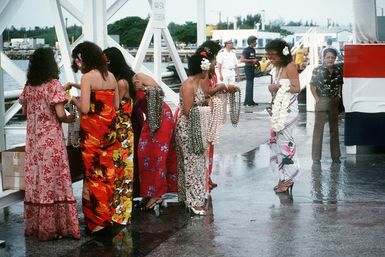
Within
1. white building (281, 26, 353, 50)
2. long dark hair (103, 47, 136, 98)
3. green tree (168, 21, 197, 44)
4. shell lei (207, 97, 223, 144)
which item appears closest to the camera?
long dark hair (103, 47, 136, 98)

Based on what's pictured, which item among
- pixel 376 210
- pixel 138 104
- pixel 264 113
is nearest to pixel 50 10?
pixel 138 104

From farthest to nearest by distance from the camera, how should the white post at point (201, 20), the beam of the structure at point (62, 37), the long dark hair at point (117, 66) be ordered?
the white post at point (201, 20), the beam of the structure at point (62, 37), the long dark hair at point (117, 66)

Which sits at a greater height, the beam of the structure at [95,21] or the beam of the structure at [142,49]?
the beam of the structure at [95,21]

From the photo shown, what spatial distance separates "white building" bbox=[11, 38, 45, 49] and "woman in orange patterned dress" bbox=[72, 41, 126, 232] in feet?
5.79

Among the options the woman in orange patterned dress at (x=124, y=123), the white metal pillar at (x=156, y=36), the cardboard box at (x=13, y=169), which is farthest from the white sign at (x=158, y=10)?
the cardboard box at (x=13, y=169)

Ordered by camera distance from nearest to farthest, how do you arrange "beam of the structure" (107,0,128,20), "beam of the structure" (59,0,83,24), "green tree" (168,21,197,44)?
"beam of the structure" (59,0,83,24), "beam of the structure" (107,0,128,20), "green tree" (168,21,197,44)

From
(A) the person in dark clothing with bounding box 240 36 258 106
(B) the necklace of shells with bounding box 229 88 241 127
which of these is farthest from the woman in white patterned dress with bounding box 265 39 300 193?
(A) the person in dark clothing with bounding box 240 36 258 106

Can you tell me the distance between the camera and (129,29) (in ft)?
41.3

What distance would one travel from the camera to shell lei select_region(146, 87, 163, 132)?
7684mm

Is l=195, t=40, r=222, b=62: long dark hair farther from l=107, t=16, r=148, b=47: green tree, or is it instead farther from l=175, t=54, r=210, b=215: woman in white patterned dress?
l=107, t=16, r=148, b=47: green tree

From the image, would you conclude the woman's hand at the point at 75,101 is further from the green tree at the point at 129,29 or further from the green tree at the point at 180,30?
the green tree at the point at 180,30

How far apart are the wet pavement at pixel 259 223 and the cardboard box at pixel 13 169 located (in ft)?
1.58

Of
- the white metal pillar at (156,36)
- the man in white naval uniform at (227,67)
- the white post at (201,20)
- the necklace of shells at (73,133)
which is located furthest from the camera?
the man in white naval uniform at (227,67)

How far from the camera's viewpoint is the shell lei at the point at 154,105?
768 cm
